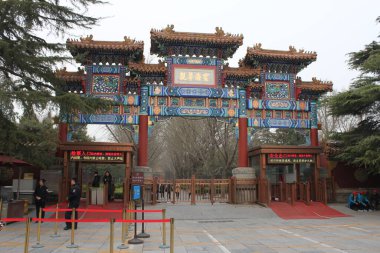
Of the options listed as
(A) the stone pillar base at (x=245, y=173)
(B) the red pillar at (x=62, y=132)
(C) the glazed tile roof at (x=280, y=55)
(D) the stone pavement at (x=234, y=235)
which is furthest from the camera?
(C) the glazed tile roof at (x=280, y=55)

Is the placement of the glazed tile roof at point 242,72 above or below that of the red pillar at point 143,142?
above

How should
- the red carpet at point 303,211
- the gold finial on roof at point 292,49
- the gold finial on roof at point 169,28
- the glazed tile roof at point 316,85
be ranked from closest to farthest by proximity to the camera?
the red carpet at point 303,211, the gold finial on roof at point 169,28, the glazed tile roof at point 316,85, the gold finial on roof at point 292,49

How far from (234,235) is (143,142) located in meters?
9.67

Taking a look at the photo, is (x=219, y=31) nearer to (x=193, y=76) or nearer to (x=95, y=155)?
(x=193, y=76)

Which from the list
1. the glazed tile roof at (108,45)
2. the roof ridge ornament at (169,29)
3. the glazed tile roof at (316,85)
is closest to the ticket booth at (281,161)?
the glazed tile roof at (316,85)

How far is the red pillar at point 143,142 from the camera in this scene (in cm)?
1948

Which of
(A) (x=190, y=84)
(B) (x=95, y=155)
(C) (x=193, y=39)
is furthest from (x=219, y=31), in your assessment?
(B) (x=95, y=155)

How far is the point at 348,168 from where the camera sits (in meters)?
21.8

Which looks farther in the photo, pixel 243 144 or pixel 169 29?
pixel 243 144

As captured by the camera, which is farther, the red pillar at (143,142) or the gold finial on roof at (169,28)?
the gold finial on roof at (169,28)

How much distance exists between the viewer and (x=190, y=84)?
20.3 metres

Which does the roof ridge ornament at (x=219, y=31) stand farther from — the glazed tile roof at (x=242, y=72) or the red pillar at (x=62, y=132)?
the red pillar at (x=62, y=132)

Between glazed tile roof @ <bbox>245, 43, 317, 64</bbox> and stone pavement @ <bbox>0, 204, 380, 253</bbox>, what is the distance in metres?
9.22

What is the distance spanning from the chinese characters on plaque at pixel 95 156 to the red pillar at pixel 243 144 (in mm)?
6644
